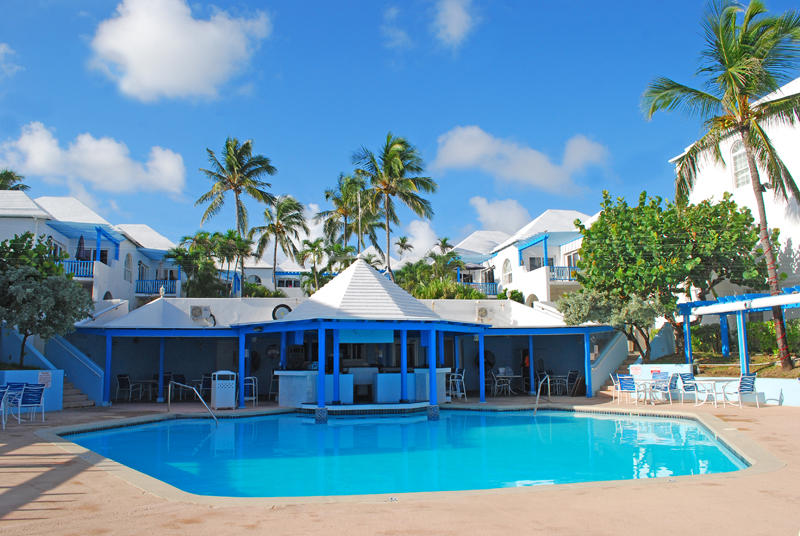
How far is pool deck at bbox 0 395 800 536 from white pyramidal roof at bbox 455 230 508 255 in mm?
36407

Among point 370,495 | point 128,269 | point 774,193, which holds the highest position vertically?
point 774,193

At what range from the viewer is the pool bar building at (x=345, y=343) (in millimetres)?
15938

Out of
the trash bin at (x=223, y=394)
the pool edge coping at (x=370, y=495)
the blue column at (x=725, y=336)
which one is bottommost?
the pool edge coping at (x=370, y=495)

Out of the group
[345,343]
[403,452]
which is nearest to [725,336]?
[345,343]

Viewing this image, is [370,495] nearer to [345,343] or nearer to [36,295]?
[36,295]

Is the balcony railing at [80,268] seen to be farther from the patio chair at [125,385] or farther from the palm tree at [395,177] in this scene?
the palm tree at [395,177]

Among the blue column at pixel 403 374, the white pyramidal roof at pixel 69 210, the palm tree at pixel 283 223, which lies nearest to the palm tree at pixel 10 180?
the white pyramidal roof at pixel 69 210

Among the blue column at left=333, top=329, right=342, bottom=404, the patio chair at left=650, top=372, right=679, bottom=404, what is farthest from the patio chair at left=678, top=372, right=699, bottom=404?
the blue column at left=333, top=329, right=342, bottom=404

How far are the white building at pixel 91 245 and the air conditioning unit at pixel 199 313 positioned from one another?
4.34 meters

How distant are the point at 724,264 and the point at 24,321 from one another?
19979mm

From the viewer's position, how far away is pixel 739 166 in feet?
70.9

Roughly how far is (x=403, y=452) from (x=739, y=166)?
695 inches

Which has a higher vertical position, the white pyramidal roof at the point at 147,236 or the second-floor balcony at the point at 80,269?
the white pyramidal roof at the point at 147,236

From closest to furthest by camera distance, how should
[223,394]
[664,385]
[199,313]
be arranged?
[223,394], [664,385], [199,313]
